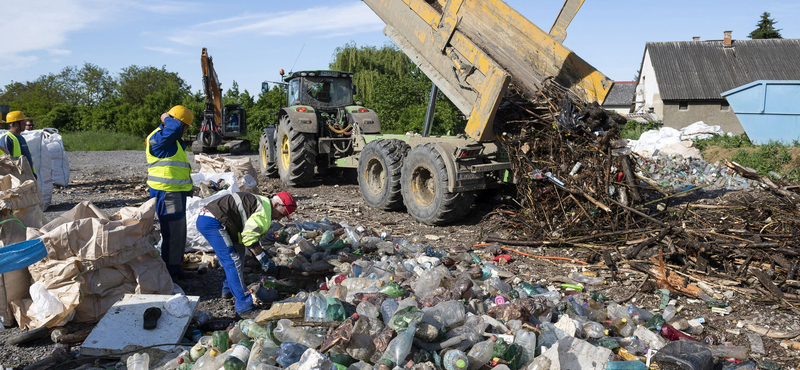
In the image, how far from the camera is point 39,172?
7.35 m

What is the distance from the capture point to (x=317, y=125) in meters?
8.52

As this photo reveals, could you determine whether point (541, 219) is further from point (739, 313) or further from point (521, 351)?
point (521, 351)

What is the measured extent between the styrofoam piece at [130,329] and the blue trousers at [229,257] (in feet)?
1.20

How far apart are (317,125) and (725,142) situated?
8920 mm

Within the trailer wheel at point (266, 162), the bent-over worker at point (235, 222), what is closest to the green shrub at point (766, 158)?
the trailer wheel at point (266, 162)

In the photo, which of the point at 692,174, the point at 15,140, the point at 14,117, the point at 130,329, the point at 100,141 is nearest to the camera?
the point at 130,329

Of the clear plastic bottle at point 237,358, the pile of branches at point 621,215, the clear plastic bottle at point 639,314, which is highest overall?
the pile of branches at point 621,215

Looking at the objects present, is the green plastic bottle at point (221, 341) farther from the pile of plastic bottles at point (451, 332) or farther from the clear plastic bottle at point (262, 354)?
the clear plastic bottle at point (262, 354)

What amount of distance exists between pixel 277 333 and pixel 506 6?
4.67 m

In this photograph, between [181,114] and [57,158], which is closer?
[181,114]

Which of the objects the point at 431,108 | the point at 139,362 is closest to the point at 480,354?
the point at 139,362

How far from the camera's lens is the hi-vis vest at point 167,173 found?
410 cm

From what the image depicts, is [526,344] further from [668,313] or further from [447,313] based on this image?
[668,313]

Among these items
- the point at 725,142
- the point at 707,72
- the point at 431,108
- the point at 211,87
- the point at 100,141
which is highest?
the point at 707,72
